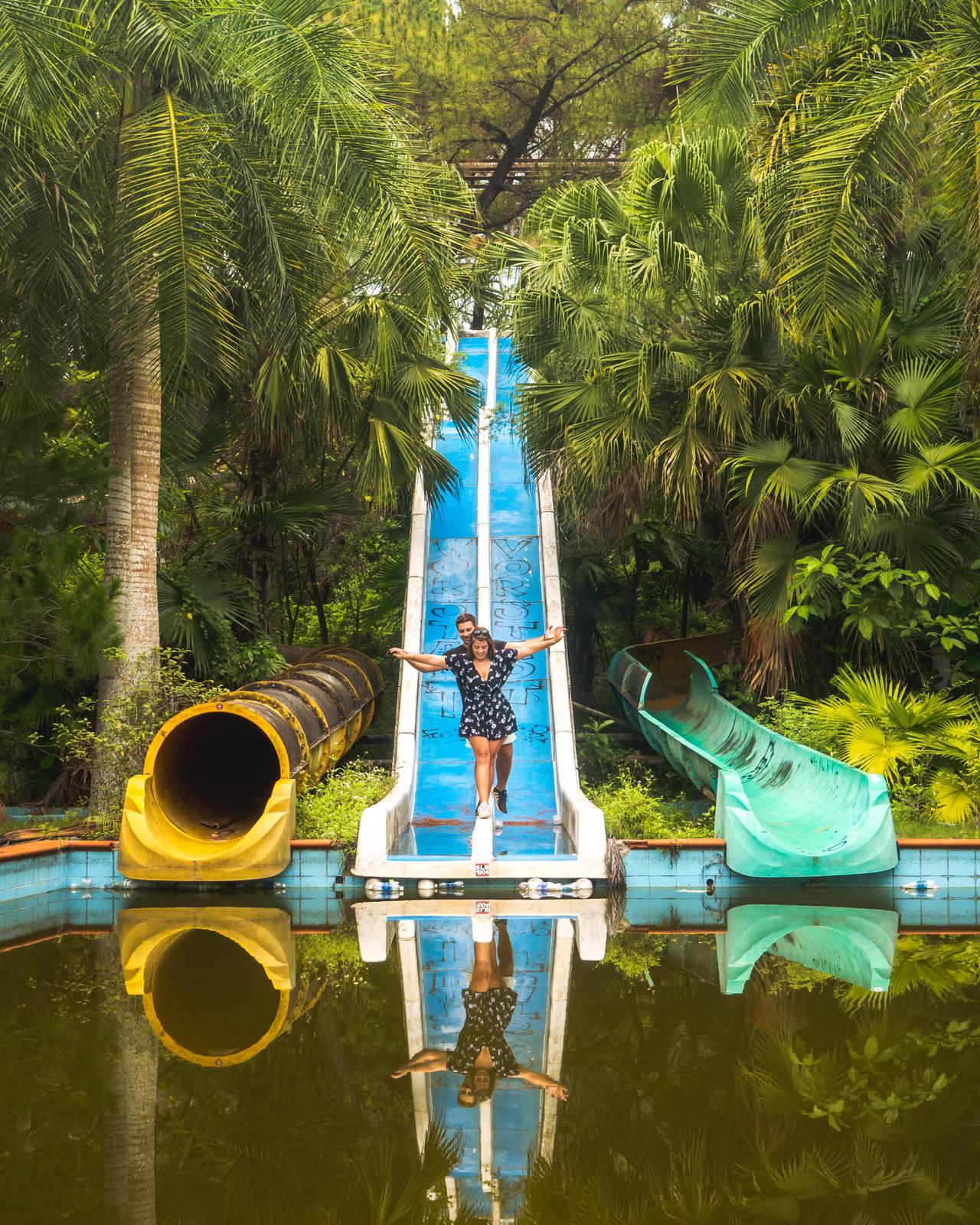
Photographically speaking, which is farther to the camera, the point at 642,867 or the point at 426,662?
the point at 426,662

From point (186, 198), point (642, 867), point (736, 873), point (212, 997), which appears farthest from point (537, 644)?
point (186, 198)

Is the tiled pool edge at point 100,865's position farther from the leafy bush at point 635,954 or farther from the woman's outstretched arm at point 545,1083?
the woman's outstretched arm at point 545,1083

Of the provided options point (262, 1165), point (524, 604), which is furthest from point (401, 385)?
point (262, 1165)

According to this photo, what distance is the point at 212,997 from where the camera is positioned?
265 inches

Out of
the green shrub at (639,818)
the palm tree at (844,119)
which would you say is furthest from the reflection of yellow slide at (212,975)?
the palm tree at (844,119)

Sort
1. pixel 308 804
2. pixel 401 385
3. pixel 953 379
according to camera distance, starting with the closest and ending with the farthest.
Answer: pixel 308 804
pixel 953 379
pixel 401 385

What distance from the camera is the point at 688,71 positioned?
12336mm

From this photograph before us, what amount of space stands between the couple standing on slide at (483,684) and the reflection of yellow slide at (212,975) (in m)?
2.05

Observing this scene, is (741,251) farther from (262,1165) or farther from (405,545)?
(262,1165)

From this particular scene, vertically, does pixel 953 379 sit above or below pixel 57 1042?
above

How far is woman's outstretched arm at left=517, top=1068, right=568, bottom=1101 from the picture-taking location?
5.26m

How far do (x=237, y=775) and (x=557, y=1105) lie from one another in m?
8.13

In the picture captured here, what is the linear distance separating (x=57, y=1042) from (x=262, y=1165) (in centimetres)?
174

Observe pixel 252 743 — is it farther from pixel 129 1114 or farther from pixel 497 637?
pixel 129 1114
